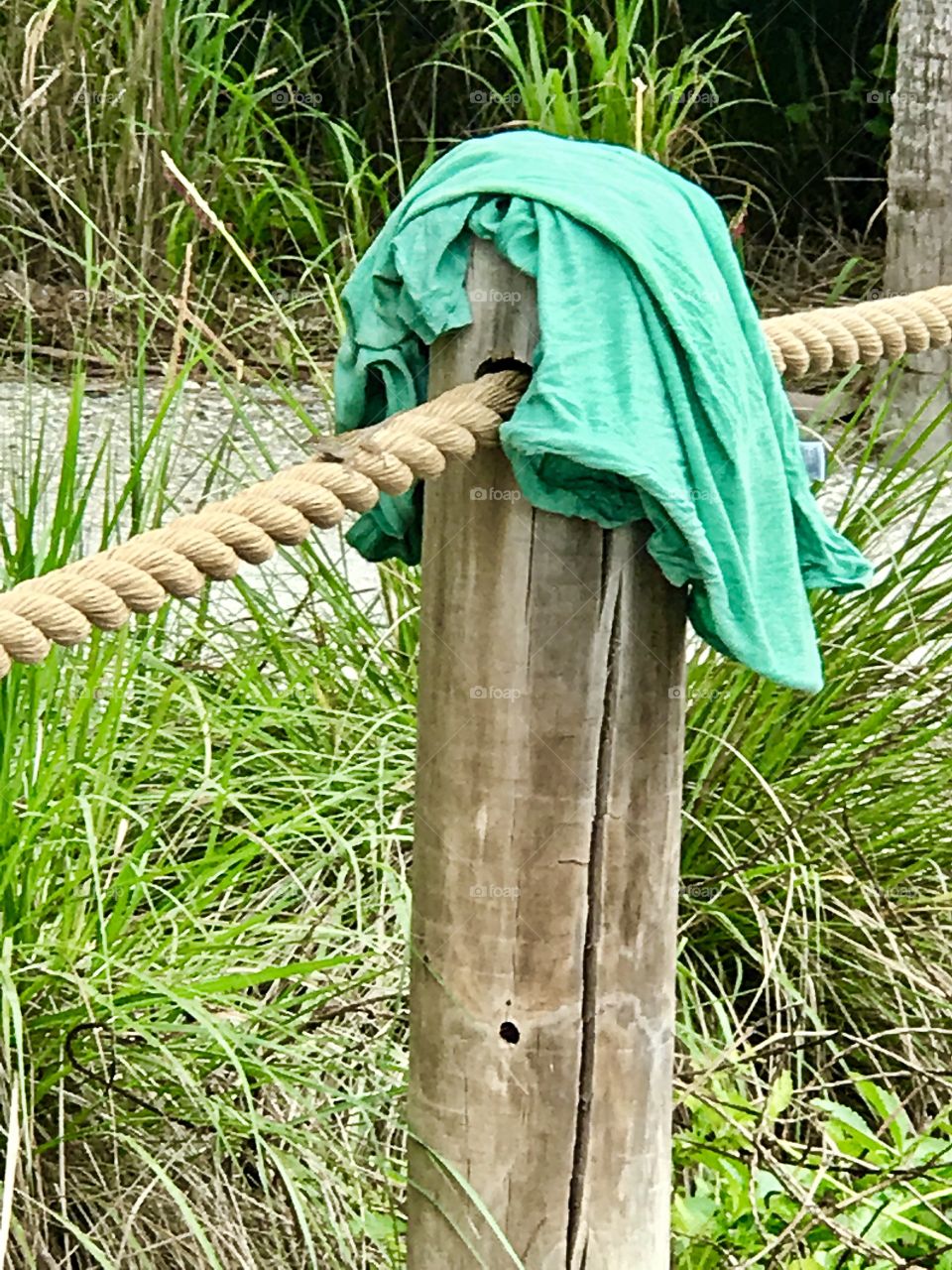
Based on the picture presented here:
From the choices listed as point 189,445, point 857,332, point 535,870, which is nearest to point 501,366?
point 535,870

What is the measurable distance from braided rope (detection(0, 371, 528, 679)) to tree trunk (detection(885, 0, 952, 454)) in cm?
366

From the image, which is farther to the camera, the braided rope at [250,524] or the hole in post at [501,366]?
the hole in post at [501,366]

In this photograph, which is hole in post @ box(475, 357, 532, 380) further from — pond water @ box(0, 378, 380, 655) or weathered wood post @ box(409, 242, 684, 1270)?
pond water @ box(0, 378, 380, 655)

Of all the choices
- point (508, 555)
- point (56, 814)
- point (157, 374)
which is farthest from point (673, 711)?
point (157, 374)

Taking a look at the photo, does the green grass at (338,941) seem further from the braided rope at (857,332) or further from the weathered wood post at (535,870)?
the braided rope at (857,332)

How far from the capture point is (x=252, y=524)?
1364mm

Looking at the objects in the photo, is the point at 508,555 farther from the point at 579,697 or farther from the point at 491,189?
the point at 491,189

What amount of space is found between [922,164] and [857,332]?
3.25m

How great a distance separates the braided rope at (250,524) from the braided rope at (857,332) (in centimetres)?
56

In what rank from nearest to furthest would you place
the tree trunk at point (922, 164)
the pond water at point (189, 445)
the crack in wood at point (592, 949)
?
the crack in wood at point (592, 949) → the pond water at point (189, 445) → the tree trunk at point (922, 164)

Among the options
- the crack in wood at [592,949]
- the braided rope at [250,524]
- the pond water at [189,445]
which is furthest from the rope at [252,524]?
the pond water at [189,445]

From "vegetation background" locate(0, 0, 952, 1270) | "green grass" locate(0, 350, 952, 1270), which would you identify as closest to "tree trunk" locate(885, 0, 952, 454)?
"vegetation background" locate(0, 0, 952, 1270)

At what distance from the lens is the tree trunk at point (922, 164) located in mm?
4961

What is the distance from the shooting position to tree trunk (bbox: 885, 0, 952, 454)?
4.96 meters
